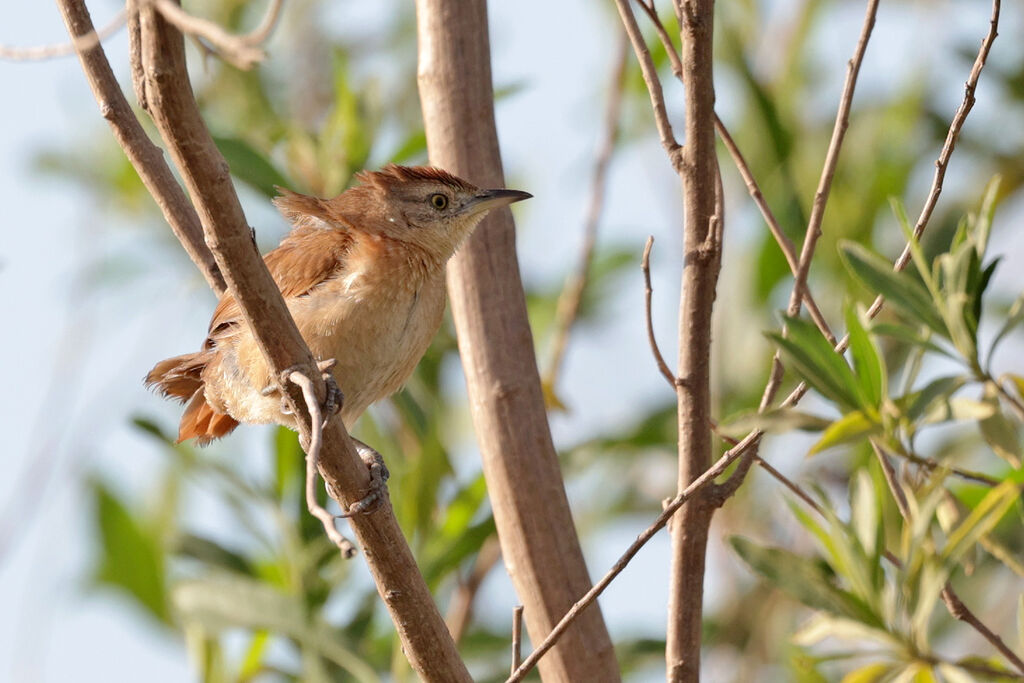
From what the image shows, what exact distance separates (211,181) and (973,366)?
4.53ft

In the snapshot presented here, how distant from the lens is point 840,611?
1896 mm

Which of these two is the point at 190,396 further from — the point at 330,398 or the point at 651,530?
the point at 651,530

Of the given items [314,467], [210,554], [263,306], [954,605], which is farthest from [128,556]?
[954,605]

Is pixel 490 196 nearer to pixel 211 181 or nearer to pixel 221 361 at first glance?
pixel 221 361

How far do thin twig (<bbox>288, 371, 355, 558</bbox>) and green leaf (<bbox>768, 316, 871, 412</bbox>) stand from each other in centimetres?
78

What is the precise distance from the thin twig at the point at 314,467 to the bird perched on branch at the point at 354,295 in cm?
108

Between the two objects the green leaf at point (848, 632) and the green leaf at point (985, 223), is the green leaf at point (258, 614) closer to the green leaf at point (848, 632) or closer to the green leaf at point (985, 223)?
the green leaf at point (848, 632)

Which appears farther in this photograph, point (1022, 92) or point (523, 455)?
point (1022, 92)

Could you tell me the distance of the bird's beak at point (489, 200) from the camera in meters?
3.72

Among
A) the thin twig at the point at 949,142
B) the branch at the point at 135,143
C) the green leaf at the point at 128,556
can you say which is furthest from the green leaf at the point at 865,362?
the green leaf at the point at 128,556

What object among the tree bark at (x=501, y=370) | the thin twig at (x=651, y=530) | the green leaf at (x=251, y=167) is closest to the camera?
the thin twig at (x=651, y=530)

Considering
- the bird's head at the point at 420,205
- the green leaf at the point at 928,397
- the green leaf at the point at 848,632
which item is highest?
the bird's head at the point at 420,205

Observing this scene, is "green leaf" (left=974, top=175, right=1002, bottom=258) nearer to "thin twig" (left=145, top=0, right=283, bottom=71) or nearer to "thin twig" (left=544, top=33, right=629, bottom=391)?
"thin twig" (left=145, top=0, right=283, bottom=71)

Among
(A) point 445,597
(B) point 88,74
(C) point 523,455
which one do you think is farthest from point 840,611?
(A) point 445,597
